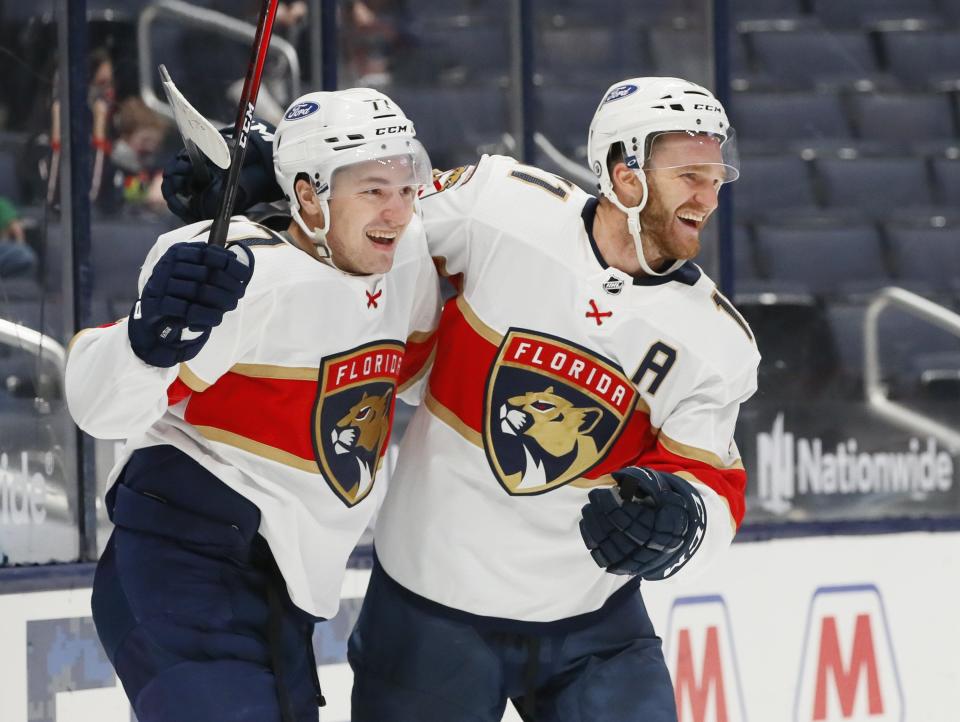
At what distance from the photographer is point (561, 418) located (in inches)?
92.7

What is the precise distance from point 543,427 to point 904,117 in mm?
3037

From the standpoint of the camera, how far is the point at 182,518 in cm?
216

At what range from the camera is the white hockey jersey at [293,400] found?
6.95 feet

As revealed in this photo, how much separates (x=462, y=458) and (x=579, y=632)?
0.31m

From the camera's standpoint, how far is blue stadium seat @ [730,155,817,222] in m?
4.00

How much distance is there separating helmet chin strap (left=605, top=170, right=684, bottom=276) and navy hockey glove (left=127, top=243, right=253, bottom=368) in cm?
64

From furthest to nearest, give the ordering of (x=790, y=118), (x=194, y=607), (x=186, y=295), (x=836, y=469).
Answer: (x=790, y=118) < (x=836, y=469) < (x=194, y=607) < (x=186, y=295)

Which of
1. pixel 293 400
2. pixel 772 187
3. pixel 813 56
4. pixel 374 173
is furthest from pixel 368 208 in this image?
pixel 813 56

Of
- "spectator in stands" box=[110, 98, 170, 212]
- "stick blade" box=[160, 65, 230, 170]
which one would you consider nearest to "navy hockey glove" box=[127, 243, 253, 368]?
"stick blade" box=[160, 65, 230, 170]

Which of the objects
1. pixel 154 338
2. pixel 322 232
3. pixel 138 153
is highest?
pixel 138 153

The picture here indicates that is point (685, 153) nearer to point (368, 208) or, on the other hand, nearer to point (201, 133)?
point (368, 208)

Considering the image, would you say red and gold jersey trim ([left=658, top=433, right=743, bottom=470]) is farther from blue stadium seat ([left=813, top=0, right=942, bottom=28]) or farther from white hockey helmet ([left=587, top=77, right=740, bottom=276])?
Answer: blue stadium seat ([left=813, top=0, right=942, bottom=28])

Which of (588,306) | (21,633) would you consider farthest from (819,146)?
(21,633)

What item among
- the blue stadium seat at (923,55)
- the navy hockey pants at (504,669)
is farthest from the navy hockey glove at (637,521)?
the blue stadium seat at (923,55)
